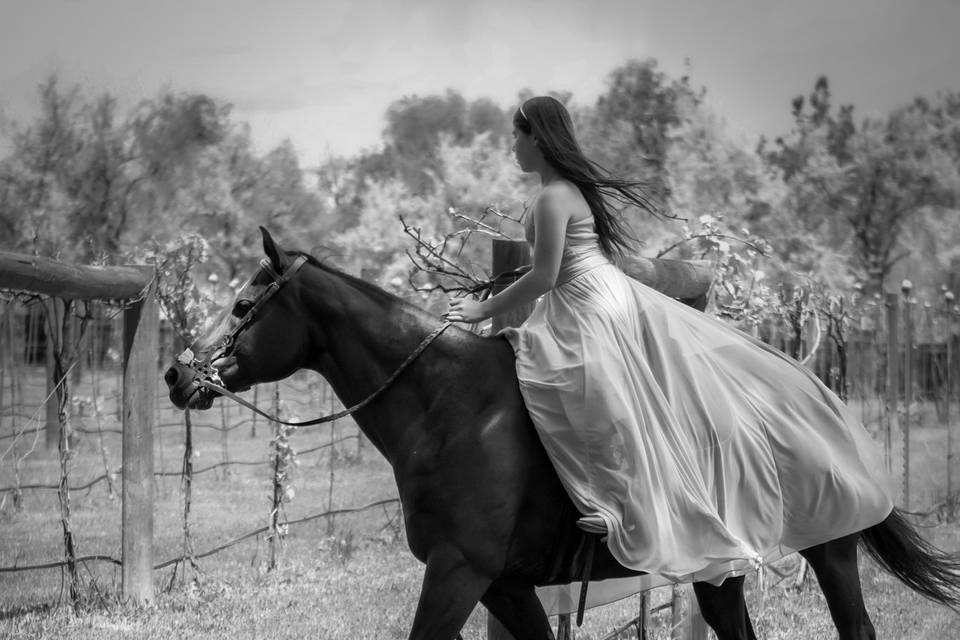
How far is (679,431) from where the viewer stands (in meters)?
3.27

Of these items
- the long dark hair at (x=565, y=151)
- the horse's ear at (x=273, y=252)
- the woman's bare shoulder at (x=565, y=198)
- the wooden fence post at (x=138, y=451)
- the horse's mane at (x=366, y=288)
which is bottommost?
the wooden fence post at (x=138, y=451)

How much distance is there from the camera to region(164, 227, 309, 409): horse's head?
3.17 meters

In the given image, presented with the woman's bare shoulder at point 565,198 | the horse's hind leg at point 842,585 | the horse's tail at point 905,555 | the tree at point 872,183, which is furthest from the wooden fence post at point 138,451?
the tree at point 872,183

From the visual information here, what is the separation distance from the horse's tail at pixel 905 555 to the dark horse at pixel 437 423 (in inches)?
43.3

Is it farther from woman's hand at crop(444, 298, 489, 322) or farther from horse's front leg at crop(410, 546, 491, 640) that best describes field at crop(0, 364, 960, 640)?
woman's hand at crop(444, 298, 489, 322)

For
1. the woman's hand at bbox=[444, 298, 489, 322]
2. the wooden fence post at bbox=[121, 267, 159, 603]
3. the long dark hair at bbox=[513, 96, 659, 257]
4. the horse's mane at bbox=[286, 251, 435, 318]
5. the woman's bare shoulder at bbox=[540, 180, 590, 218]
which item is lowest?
the wooden fence post at bbox=[121, 267, 159, 603]

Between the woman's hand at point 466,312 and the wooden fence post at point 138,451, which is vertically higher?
the woman's hand at point 466,312

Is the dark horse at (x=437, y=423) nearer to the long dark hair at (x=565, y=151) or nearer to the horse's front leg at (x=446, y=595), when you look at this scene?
the horse's front leg at (x=446, y=595)

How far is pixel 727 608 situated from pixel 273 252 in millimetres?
2109

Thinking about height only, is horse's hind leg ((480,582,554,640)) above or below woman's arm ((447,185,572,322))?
below

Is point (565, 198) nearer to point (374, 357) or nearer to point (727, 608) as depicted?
point (374, 357)

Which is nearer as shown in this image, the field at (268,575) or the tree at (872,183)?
the field at (268,575)

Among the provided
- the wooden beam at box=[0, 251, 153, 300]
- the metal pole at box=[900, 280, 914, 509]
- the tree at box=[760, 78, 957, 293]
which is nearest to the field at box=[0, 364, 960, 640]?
the metal pole at box=[900, 280, 914, 509]

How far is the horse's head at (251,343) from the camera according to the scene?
10.4ft
